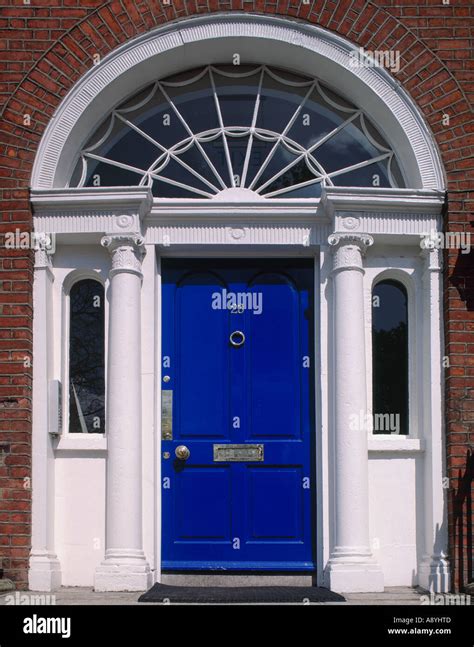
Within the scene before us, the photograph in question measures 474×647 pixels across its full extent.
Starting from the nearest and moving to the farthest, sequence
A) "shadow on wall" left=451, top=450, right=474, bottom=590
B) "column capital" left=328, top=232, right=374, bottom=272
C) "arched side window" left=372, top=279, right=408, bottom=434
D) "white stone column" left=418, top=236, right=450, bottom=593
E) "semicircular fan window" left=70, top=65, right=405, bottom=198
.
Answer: "shadow on wall" left=451, top=450, right=474, bottom=590
"white stone column" left=418, top=236, right=450, bottom=593
"column capital" left=328, top=232, right=374, bottom=272
"arched side window" left=372, top=279, right=408, bottom=434
"semicircular fan window" left=70, top=65, right=405, bottom=198

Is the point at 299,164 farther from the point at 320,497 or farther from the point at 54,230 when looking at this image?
the point at 320,497

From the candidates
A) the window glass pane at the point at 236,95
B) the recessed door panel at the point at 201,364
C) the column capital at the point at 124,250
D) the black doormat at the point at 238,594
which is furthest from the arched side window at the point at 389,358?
the column capital at the point at 124,250

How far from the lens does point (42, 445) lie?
854cm

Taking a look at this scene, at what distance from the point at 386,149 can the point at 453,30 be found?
101 cm

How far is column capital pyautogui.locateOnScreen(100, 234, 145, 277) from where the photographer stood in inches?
341

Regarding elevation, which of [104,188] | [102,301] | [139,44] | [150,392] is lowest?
[150,392]

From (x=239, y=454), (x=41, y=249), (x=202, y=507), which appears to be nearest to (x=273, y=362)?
(x=239, y=454)

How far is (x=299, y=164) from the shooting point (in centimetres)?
910

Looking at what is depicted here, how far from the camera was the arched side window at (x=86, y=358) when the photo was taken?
29.1 feet

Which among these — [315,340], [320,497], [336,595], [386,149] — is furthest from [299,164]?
[336,595]

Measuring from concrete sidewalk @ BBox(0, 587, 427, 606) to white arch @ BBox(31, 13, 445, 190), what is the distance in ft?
9.77

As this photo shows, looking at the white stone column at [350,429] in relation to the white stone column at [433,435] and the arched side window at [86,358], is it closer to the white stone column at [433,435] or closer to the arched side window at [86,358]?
the white stone column at [433,435]

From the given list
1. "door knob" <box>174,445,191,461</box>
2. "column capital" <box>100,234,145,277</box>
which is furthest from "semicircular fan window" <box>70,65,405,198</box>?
"door knob" <box>174,445,191,461</box>

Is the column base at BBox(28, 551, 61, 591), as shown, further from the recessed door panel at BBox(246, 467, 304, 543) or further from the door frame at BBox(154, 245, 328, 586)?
the recessed door panel at BBox(246, 467, 304, 543)
